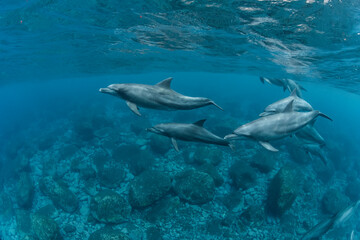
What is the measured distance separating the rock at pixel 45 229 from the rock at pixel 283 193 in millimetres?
10411

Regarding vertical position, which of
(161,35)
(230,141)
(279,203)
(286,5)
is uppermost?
(286,5)

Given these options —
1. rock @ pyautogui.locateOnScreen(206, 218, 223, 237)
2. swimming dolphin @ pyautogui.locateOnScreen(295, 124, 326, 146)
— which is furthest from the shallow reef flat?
swimming dolphin @ pyautogui.locateOnScreen(295, 124, 326, 146)

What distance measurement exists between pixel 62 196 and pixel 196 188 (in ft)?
25.0

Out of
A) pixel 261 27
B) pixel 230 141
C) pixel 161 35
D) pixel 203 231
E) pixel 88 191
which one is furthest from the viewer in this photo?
pixel 161 35

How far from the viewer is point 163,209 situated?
9.59 metres

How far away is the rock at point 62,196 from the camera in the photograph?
10.8 m

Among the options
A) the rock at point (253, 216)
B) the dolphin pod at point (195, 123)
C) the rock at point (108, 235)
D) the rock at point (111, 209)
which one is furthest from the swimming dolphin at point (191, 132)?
the rock at point (253, 216)

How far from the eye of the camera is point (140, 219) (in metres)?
9.62

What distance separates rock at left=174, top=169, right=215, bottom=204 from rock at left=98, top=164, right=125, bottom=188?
13.3 feet

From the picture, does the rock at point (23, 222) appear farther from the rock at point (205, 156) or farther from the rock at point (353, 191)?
the rock at point (353, 191)

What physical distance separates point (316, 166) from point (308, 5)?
464 inches

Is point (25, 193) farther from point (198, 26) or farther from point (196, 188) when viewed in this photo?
point (198, 26)

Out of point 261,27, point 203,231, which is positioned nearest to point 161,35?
point 261,27

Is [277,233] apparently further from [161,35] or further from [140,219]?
[161,35]
